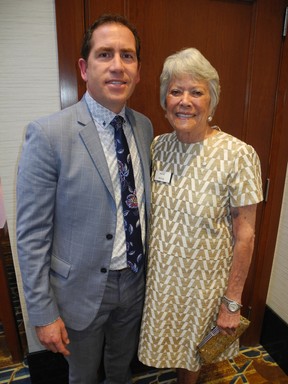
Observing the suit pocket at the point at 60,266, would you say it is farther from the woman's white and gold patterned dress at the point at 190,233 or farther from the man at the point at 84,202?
the woman's white and gold patterned dress at the point at 190,233

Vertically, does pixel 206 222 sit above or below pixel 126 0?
below

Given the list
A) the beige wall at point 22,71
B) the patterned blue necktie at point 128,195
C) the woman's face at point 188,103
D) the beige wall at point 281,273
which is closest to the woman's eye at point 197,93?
the woman's face at point 188,103

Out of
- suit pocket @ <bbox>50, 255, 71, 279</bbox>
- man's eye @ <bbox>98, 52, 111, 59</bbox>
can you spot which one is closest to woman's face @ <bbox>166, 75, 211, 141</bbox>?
man's eye @ <bbox>98, 52, 111, 59</bbox>

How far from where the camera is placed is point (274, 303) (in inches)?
75.2

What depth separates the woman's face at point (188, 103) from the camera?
1119mm

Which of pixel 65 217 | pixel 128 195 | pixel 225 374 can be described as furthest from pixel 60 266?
pixel 225 374

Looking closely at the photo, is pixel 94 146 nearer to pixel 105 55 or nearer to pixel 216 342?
pixel 105 55

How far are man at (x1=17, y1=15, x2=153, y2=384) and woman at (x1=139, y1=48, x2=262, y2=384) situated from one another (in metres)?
0.11

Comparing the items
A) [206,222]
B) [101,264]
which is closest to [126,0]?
[206,222]

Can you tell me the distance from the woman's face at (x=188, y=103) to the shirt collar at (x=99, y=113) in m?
0.25

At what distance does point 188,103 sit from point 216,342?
104cm

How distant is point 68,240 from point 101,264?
6.2 inches

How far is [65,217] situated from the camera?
3.50ft

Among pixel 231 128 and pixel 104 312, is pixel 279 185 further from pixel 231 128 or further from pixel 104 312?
pixel 104 312
